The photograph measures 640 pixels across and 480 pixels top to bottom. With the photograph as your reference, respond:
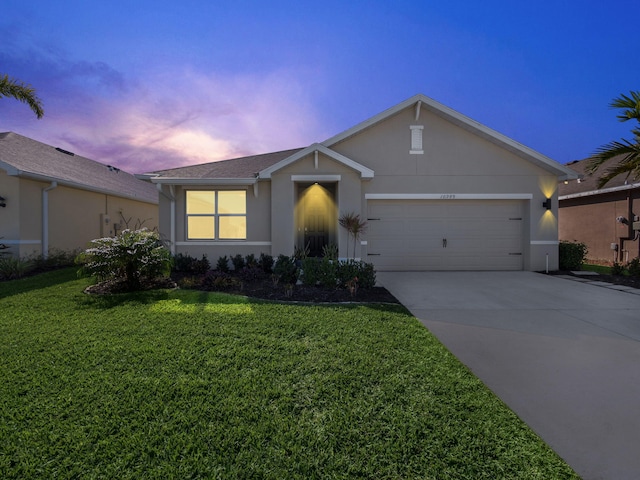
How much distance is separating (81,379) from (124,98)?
42.1ft

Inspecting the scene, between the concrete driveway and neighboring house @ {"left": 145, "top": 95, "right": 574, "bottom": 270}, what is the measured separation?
305cm

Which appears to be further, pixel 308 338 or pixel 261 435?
pixel 308 338

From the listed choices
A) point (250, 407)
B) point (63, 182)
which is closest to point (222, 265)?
point (63, 182)

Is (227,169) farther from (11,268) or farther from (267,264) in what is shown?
(11,268)

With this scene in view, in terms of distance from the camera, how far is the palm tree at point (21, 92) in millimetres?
8875

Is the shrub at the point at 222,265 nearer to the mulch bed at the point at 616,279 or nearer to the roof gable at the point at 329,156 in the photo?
the roof gable at the point at 329,156

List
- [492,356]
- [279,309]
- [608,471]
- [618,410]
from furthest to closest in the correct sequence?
1. [279,309]
2. [492,356]
3. [618,410]
4. [608,471]

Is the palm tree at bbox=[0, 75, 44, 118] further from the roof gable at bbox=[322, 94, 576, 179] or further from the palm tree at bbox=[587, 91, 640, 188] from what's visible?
the palm tree at bbox=[587, 91, 640, 188]

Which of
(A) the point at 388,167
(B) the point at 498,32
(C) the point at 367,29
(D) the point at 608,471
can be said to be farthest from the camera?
(B) the point at 498,32

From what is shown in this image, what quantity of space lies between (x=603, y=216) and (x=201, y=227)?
54.1 ft

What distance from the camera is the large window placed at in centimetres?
994

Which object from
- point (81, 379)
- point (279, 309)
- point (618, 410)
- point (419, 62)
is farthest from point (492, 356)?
point (419, 62)

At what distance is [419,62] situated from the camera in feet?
78.6

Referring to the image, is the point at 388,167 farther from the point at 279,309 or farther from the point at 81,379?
the point at 81,379
